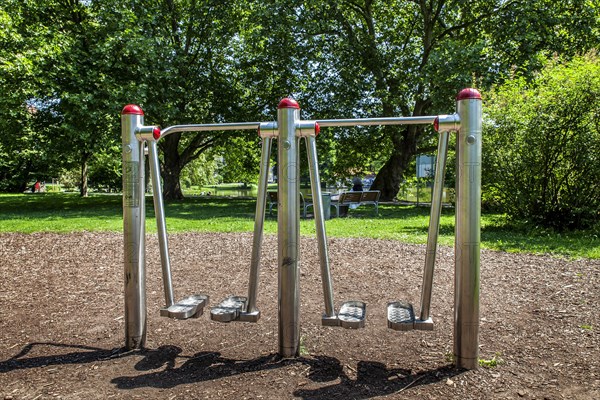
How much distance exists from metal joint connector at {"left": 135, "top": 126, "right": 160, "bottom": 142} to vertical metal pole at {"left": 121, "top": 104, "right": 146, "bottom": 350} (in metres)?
0.03

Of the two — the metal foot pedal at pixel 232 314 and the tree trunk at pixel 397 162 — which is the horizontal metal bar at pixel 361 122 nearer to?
the metal foot pedal at pixel 232 314

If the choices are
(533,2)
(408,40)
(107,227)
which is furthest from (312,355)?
(408,40)

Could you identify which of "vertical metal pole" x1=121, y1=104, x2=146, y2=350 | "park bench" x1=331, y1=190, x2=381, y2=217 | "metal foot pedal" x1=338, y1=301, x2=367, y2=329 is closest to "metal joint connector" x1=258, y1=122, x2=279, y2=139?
"vertical metal pole" x1=121, y1=104, x2=146, y2=350

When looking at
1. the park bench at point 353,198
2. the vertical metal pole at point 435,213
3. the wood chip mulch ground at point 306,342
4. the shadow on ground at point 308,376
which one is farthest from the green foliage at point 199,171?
the vertical metal pole at point 435,213

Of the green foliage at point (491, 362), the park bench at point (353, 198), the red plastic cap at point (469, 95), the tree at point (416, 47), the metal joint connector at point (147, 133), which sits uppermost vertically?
the tree at point (416, 47)

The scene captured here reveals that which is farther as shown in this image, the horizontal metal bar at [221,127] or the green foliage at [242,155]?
the green foliage at [242,155]

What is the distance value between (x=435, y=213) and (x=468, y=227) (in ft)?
0.76

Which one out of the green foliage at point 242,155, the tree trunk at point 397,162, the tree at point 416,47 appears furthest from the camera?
the green foliage at point 242,155

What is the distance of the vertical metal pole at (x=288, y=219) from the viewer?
286 centimetres

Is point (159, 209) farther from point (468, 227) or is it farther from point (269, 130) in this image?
point (468, 227)

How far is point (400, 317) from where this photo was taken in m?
2.90

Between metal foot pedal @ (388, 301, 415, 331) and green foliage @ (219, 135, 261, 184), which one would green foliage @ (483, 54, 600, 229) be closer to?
metal foot pedal @ (388, 301, 415, 331)

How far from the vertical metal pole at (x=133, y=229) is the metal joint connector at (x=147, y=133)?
3 centimetres

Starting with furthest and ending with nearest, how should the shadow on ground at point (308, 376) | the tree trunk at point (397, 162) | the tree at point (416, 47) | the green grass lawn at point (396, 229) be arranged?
the tree trunk at point (397, 162)
the tree at point (416, 47)
the green grass lawn at point (396, 229)
the shadow on ground at point (308, 376)
